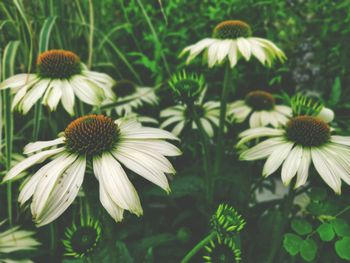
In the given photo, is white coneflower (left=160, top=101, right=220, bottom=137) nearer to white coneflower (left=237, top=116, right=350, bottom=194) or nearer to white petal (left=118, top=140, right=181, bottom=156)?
white coneflower (left=237, top=116, right=350, bottom=194)

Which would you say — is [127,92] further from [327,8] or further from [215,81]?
[327,8]

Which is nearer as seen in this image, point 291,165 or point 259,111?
point 291,165

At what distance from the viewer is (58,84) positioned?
0.98 m

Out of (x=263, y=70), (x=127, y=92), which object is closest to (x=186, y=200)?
(x=127, y=92)

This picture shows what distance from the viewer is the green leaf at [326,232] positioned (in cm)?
73

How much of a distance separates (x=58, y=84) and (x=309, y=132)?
2.13 feet

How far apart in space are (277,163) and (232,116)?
1.45ft

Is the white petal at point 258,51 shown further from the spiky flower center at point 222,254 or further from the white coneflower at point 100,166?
the spiky flower center at point 222,254

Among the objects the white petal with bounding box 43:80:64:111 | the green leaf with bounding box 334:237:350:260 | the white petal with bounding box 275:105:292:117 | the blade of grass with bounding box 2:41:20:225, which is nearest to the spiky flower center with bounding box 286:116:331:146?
the green leaf with bounding box 334:237:350:260

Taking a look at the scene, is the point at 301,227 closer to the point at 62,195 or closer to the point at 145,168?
the point at 145,168

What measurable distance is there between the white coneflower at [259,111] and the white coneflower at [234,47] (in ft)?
0.65

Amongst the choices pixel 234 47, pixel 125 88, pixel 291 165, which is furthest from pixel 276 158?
pixel 125 88

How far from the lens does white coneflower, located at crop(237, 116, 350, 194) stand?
702mm

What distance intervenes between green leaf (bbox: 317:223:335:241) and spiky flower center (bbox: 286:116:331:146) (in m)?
0.17
